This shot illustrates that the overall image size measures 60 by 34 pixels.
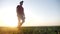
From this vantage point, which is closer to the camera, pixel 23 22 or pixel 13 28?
pixel 13 28

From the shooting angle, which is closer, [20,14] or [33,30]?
[33,30]

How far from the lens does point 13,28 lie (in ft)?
11.1

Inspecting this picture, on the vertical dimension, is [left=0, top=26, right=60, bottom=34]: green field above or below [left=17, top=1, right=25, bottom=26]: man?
below

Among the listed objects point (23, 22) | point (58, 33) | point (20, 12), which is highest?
point (20, 12)

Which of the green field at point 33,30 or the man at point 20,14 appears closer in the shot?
the green field at point 33,30

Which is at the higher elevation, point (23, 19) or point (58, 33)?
point (23, 19)

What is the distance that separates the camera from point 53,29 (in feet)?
11.1

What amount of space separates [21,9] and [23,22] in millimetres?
363

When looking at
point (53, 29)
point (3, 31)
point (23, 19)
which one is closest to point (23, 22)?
point (23, 19)

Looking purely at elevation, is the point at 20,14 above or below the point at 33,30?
above

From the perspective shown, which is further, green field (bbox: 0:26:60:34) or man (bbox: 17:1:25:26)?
man (bbox: 17:1:25:26)

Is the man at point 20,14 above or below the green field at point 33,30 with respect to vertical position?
above

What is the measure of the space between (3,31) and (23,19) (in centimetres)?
65

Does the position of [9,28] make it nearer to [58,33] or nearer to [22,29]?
[22,29]
